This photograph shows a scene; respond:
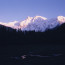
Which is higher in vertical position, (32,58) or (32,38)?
(32,38)

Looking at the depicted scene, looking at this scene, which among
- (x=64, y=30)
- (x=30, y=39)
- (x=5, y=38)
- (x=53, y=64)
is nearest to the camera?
(x=53, y=64)

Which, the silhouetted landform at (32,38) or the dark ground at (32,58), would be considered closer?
the dark ground at (32,58)

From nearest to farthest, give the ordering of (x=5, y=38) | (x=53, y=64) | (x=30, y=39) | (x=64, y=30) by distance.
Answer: (x=53, y=64), (x=5, y=38), (x=30, y=39), (x=64, y=30)

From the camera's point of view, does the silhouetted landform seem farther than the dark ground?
Yes

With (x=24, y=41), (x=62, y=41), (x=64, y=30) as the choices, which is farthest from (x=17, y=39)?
(x=64, y=30)

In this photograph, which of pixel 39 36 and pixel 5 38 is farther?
pixel 39 36

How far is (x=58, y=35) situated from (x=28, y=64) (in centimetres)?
11670

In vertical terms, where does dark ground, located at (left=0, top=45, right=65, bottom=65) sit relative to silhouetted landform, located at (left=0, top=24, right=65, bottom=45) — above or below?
below

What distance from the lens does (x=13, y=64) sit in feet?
123

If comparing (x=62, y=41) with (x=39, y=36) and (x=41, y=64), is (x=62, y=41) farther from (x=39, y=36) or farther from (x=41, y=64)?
(x=41, y=64)

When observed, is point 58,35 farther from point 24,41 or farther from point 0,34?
point 0,34

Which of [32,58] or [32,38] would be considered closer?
[32,58]

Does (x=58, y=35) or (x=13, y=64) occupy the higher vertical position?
(x=58, y=35)

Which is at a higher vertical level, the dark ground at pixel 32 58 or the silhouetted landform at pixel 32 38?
the silhouetted landform at pixel 32 38
